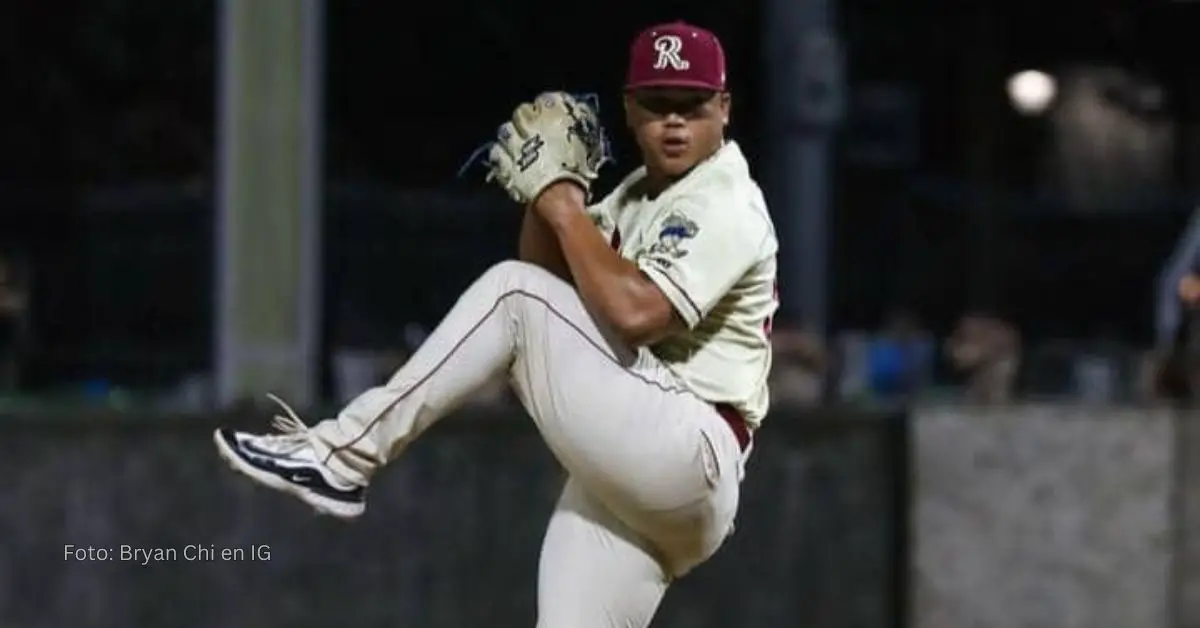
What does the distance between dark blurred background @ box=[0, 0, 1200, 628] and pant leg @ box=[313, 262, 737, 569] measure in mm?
4165

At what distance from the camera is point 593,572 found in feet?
15.5

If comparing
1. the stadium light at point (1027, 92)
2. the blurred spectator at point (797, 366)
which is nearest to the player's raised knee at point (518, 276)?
the blurred spectator at point (797, 366)

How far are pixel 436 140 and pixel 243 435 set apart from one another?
5753 millimetres

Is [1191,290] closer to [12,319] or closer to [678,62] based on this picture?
[12,319]

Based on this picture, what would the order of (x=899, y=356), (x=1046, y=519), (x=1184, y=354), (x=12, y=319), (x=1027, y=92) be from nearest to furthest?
(x=1046, y=519) < (x=1184, y=354) < (x=12, y=319) < (x=899, y=356) < (x=1027, y=92)

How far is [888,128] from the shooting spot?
1073 cm

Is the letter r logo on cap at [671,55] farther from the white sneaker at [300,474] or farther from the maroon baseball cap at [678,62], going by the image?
the white sneaker at [300,474]

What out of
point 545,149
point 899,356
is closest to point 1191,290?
point 899,356

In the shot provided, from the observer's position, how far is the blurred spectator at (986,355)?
30.5ft

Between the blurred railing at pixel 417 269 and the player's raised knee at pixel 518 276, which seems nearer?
the player's raised knee at pixel 518 276

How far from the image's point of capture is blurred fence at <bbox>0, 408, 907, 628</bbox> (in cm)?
737

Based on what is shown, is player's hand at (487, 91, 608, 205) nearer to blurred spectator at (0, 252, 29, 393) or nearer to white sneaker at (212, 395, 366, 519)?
white sneaker at (212, 395, 366, 519)

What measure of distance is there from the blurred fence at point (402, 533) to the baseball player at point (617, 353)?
2.75m

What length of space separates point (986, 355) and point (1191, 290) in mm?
1178
